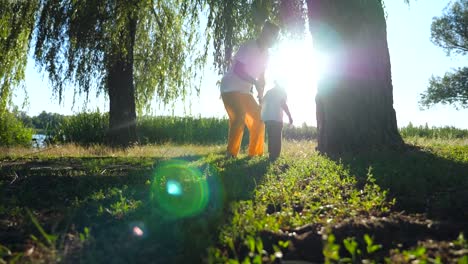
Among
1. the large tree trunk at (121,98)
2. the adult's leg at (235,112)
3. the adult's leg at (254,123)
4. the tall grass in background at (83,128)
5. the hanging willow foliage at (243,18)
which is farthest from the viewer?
the tall grass in background at (83,128)

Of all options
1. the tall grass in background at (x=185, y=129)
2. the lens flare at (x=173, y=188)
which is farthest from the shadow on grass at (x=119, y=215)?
the tall grass in background at (x=185, y=129)

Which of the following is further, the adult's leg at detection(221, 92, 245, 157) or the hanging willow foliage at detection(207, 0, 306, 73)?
the hanging willow foliage at detection(207, 0, 306, 73)

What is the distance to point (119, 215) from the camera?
361 centimetres

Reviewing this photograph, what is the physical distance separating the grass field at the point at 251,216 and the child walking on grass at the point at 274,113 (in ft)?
4.75

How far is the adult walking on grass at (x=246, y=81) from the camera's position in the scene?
273 inches

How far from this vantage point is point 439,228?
107 inches

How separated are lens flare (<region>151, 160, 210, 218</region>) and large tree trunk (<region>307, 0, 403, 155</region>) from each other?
298 cm

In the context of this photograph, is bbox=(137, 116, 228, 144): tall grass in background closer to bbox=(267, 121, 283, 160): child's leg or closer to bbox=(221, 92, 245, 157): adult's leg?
bbox=(221, 92, 245, 157): adult's leg

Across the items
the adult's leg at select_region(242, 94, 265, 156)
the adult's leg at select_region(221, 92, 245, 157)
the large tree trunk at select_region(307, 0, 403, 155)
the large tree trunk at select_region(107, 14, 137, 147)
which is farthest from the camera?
the large tree trunk at select_region(107, 14, 137, 147)

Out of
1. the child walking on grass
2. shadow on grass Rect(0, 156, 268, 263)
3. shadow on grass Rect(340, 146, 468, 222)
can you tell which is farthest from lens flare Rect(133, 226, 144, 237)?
the child walking on grass

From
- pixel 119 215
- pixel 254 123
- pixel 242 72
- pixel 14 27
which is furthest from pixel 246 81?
pixel 14 27

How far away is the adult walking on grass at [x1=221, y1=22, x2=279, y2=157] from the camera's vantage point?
22.7ft

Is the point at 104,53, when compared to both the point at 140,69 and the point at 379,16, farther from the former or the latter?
the point at 379,16

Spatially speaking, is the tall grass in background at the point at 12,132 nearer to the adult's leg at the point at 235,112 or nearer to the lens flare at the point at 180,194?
the adult's leg at the point at 235,112
